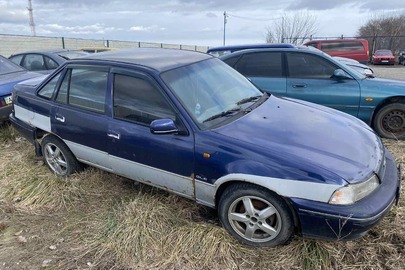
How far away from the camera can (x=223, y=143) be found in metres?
2.56

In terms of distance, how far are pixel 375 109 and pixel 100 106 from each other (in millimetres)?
4014

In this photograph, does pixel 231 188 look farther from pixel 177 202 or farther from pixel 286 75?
pixel 286 75

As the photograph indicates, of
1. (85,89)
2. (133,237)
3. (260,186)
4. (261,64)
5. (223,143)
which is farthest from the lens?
(261,64)

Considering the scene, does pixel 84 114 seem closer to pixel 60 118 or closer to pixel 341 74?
pixel 60 118

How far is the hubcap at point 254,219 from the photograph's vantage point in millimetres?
2506

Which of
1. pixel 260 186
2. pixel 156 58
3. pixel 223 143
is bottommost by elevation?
pixel 260 186

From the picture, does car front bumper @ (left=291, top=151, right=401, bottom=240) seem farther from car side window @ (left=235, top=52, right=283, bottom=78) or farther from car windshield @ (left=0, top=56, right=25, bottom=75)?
car windshield @ (left=0, top=56, right=25, bottom=75)

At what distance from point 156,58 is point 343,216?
2359 millimetres

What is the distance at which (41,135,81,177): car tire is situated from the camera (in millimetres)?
3816

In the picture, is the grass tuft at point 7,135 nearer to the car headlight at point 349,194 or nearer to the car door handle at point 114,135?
the car door handle at point 114,135

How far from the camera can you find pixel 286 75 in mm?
5336

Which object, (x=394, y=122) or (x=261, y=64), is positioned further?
(x=261, y=64)

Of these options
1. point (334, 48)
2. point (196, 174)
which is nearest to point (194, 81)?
point (196, 174)

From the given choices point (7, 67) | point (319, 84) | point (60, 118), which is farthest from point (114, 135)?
point (7, 67)
